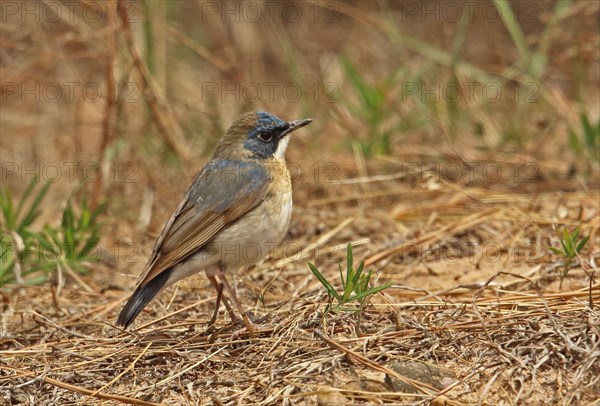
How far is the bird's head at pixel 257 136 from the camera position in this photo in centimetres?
606

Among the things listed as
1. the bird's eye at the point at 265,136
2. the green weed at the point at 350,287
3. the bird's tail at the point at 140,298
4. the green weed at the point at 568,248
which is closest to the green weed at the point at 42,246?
the bird's tail at the point at 140,298

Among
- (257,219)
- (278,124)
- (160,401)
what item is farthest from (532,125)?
(160,401)

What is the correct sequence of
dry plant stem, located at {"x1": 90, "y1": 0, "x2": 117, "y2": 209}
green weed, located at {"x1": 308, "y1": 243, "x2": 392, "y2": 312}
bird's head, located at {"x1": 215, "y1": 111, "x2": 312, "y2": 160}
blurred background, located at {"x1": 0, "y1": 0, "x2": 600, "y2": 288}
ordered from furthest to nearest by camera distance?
blurred background, located at {"x1": 0, "y1": 0, "x2": 600, "y2": 288} → dry plant stem, located at {"x1": 90, "y1": 0, "x2": 117, "y2": 209} → bird's head, located at {"x1": 215, "y1": 111, "x2": 312, "y2": 160} → green weed, located at {"x1": 308, "y1": 243, "x2": 392, "y2": 312}

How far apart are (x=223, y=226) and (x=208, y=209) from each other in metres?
0.17

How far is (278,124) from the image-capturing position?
6.10 metres

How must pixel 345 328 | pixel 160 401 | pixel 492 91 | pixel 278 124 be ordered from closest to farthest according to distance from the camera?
1. pixel 160 401
2. pixel 345 328
3. pixel 278 124
4. pixel 492 91

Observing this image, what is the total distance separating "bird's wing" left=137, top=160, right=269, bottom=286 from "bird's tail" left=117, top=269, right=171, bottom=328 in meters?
0.07

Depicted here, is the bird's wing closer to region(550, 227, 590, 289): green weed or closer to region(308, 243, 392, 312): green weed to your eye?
region(308, 243, 392, 312): green weed

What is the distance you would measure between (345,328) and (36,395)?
1775 mm

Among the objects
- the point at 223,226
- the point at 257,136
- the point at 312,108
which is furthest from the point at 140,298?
the point at 312,108

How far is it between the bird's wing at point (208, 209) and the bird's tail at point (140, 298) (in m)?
0.07

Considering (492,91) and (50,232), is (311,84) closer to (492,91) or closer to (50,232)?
(492,91)

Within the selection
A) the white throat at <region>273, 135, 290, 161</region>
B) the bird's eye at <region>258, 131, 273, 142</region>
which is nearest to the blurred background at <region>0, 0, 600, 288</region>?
the white throat at <region>273, 135, 290, 161</region>

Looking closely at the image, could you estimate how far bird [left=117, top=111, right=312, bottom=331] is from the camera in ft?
17.6
